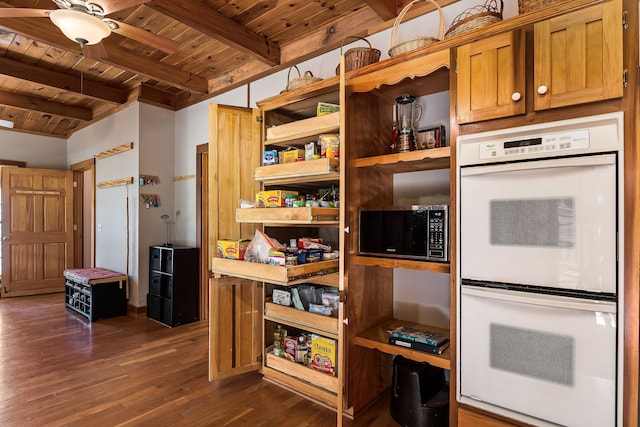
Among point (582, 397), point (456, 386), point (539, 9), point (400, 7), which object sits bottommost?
point (456, 386)

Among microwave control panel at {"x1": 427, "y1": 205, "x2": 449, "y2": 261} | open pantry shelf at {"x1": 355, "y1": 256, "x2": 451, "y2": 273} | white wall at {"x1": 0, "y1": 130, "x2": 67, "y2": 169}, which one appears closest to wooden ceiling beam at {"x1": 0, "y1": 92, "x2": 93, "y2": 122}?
white wall at {"x1": 0, "y1": 130, "x2": 67, "y2": 169}

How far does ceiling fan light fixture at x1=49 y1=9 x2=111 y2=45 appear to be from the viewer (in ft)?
6.12

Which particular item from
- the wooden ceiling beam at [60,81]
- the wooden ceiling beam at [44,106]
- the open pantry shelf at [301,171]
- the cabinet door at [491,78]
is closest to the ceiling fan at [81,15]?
the open pantry shelf at [301,171]

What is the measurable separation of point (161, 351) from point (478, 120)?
324cm

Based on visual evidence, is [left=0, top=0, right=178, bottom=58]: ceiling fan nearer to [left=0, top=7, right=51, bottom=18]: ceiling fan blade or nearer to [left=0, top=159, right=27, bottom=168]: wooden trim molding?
[left=0, top=7, right=51, bottom=18]: ceiling fan blade

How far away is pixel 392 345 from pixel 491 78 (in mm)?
1466

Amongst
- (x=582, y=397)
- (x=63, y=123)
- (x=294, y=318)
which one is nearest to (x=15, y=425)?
(x=294, y=318)

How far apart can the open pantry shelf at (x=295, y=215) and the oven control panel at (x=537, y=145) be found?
0.91 m

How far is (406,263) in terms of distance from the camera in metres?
1.88

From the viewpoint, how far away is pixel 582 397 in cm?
129

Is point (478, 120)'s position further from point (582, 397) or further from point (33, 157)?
point (33, 157)

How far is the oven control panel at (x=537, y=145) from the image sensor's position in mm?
1312

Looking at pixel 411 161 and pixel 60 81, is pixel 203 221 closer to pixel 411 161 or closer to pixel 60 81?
pixel 60 81

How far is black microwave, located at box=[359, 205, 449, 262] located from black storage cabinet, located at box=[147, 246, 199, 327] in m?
2.65
